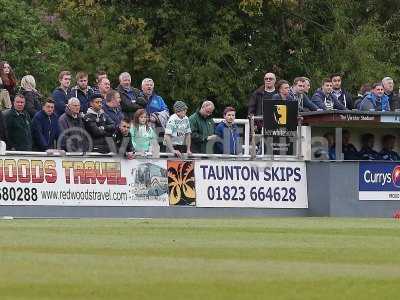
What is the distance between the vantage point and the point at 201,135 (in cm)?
2541

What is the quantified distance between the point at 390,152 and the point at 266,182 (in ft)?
12.4

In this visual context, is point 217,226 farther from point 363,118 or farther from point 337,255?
point 363,118

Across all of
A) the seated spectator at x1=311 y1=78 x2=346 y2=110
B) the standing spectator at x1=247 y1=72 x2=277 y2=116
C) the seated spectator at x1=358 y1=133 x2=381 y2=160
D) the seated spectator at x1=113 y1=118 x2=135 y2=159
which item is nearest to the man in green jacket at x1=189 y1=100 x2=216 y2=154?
the standing spectator at x1=247 y1=72 x2=277 y2=116

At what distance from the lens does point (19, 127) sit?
2288cm

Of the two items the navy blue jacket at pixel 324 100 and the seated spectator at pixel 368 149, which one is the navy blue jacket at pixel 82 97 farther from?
the seated spectator at pixel 368 149

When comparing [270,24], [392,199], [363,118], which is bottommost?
[392,199]

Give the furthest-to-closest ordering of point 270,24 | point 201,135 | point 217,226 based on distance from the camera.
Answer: point 270,24 → point 201,135 → point 217,226

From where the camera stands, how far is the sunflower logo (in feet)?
83.0

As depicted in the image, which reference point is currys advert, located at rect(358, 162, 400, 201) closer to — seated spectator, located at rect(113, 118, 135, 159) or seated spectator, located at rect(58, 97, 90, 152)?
seated spectator, located at rect(113, 118, 135, 159)

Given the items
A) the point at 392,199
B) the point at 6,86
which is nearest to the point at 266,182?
the point at 392,199

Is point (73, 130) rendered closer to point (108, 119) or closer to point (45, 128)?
point (45, 128)

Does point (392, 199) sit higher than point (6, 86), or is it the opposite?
point (6, 86)

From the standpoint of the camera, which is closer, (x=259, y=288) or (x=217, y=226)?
(x=259, y=288)

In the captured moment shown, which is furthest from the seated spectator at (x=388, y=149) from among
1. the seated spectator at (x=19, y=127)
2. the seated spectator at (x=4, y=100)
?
the seated spectator at (x=4, y=100)
